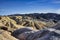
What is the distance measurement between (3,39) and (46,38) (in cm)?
513

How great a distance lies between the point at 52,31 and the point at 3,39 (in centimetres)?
516

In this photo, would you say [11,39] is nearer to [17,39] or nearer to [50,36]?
[17,39]

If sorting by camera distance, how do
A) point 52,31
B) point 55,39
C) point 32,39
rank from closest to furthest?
point 55,39
point 52,31
point 32,39

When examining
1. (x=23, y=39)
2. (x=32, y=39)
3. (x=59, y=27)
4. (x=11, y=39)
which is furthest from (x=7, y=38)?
(x=59, y=27)

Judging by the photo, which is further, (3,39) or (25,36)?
(25,36)

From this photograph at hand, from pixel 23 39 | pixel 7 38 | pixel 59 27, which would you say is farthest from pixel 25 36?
pixel 59 27

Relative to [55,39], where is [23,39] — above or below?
below

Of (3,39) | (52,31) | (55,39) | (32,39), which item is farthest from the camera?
(3,39)

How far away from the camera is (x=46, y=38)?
12.7 metres

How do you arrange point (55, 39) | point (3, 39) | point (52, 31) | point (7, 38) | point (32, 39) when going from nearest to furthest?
point (55, 39), point (52, 31), point (32, 39), point (3, 39), point (7, 38)

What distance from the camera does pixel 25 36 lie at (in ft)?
58.4

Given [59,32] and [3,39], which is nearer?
[59,32]

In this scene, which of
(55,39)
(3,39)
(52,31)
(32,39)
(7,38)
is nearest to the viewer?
(55,39)

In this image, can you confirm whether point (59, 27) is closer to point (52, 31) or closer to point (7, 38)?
point (52, 31)
